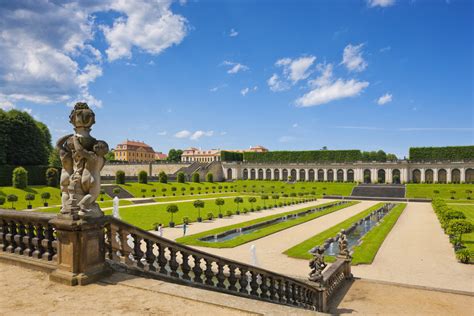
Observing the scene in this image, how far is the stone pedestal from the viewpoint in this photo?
5455 millimetres

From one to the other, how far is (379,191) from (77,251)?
69866 millimetres

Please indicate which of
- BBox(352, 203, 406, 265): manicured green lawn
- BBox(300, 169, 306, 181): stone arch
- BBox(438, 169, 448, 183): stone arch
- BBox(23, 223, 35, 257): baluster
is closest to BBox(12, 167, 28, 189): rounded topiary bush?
BBox(352, 203, 406, 265): manicured green lawn

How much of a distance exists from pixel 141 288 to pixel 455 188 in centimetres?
7237

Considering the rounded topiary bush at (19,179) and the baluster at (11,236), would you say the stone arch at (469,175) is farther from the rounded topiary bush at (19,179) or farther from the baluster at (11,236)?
the baluster at (11,236)

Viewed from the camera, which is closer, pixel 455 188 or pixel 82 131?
pixel 82 131

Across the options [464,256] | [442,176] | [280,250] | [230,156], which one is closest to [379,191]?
[442,176]

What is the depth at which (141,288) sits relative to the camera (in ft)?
17.5

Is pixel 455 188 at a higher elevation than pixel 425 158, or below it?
below

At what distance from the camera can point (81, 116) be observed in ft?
18.9

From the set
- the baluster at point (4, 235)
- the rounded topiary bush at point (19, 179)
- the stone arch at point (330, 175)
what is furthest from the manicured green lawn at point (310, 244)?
the stone arch at point (330, 175)

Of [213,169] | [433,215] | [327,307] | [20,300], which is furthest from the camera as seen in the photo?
[213,169]

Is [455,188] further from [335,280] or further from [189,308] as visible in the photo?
[189,308]

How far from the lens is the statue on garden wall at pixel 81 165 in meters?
5.59

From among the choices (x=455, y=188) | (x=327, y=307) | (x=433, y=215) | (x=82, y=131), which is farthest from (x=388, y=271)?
(x=455, y=188)
